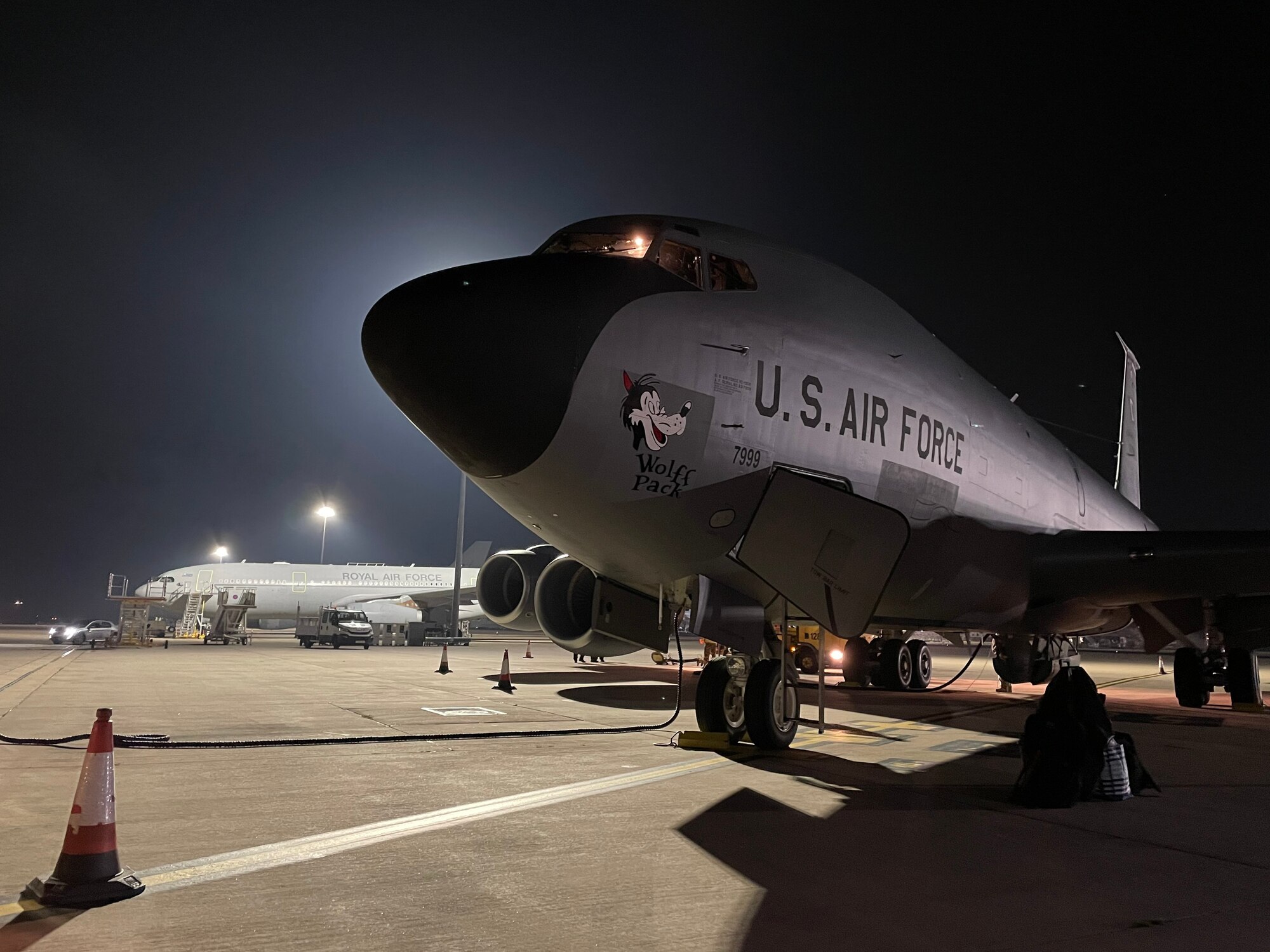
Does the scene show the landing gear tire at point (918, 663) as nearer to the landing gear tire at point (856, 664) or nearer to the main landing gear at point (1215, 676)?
the landing gear tire at point (856, 664)

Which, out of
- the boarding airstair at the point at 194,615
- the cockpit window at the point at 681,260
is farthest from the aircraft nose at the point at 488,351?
the boarding airstair at the point at 194,615

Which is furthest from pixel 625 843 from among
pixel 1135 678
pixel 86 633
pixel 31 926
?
pixel 86 633

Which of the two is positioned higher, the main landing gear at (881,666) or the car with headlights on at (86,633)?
the main landing gear at (881,666)

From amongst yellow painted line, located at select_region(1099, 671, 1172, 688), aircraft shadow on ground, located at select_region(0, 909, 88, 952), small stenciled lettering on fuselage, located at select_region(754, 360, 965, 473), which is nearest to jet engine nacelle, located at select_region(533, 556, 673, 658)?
small stenciled lettering on fuselage, located at select_region(754, 360, 965, 473)

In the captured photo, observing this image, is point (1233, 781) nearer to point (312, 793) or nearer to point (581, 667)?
point (312, 793)

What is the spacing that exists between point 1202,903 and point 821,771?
3.23m

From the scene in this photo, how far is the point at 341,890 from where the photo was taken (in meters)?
3.38

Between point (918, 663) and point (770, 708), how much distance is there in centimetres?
1109

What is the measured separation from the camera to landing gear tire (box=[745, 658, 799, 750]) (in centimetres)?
695

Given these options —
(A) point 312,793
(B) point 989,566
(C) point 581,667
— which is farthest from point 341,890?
(C) point 581,667

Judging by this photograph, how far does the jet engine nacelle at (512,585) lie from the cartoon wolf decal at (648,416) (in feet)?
13.4

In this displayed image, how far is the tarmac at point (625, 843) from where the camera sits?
3014 millimetres

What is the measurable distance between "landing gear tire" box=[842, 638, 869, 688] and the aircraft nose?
40.3ft

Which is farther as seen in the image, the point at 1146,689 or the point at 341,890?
the point at 1146,689
